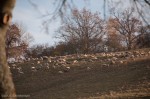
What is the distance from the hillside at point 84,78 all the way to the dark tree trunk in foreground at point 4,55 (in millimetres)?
8485

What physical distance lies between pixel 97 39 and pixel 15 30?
43.1ft

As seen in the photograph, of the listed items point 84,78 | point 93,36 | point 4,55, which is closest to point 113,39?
point 93,36

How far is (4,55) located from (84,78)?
15411 mm

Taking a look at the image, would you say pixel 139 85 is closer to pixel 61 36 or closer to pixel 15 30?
pixel 61 36

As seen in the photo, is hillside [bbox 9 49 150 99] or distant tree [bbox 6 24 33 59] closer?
hillside [bbox 9 49 150 99]

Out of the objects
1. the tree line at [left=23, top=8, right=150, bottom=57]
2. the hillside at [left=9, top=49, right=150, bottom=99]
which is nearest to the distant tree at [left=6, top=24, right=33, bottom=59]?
the tree line at [left=23, top=8, right=150, bottom=57]

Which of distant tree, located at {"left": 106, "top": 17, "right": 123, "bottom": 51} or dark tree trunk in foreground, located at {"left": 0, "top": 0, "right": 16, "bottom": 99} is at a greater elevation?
distant tree, located at {"left": 106, "top": 17, "right": 123, "bottom": 51}

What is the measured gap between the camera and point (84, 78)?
22797mm

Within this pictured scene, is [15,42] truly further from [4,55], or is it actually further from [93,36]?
[4,55]

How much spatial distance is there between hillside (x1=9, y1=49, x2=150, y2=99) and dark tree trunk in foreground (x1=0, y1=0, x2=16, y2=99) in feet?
27.8

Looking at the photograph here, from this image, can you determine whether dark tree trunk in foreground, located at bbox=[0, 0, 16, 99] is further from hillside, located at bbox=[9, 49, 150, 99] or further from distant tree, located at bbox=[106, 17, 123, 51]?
distant tree, located at bbox=[106, 17, 123, 51]

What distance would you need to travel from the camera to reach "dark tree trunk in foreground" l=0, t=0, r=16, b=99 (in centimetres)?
751

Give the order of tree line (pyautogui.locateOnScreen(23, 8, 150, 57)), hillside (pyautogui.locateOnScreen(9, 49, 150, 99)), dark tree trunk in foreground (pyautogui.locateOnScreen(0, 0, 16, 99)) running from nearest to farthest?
dark tree trunk in foreground (pyautogui.locateOnScreen(0, 0, 16, 99)), hillside (pyautogui.locateOnScreen(9, 49, 150, 99)), tree line (pyautogui.locateOnScreen(23, 8, 150, 57))

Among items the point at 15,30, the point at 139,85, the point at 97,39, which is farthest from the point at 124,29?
the point at 139,85
